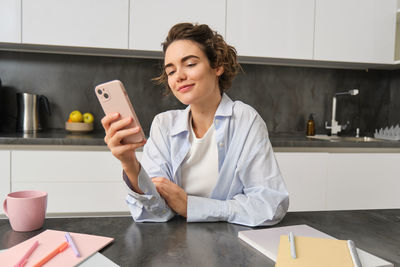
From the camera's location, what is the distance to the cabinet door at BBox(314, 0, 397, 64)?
2613mm

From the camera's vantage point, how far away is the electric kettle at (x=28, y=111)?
95.0 inches

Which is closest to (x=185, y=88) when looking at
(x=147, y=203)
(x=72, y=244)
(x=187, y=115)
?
(x=187, y=115)

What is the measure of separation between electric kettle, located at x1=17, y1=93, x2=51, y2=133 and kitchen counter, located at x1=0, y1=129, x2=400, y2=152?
5.0 inches

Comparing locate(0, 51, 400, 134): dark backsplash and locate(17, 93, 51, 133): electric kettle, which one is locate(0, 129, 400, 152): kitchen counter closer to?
locate(17, 93, 51, 133): electric kettle

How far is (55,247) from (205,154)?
0.71m

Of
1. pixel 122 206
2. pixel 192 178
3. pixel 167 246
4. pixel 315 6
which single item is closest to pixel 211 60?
pixel 192 178

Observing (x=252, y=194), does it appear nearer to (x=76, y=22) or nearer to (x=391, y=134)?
(x=76, y=22)

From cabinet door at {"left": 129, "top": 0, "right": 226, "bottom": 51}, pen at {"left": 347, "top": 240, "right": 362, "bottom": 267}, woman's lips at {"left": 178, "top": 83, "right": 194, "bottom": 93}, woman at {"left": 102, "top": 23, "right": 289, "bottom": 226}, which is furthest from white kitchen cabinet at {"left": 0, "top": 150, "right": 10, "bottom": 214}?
pen at {"left": 347, "top": 240, "right": 362, "bottom": 267}

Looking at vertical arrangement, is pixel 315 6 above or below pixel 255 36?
above

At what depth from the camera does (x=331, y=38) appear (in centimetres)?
263

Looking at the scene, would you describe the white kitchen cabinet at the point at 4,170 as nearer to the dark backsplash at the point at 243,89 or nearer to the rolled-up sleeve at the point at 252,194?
the dark backsplash at the point at 243,89

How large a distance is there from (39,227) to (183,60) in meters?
0.67

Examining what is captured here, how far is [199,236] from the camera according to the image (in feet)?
2.68

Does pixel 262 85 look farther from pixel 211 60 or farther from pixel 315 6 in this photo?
pixel 211 60
